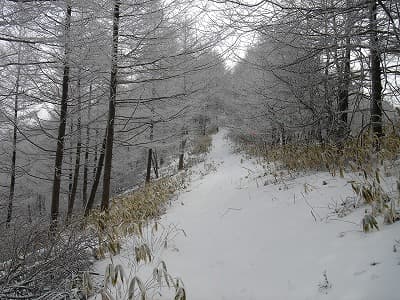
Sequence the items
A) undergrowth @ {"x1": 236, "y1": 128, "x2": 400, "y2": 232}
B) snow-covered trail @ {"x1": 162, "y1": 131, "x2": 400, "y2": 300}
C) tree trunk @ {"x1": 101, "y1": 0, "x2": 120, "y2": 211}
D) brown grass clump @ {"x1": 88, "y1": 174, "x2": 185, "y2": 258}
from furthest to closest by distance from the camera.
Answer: tree trunk @ {"x1": 101, "y1": 0, "x2": 120, "y2": 211} → brown grass clump @ {"x1": 88, "y1": 174, "x2": 185, "y2": 258} → undergrowth @ {"x1": 236, "y1": 128, "x2": 400, "y2": 232} → snow-covered trail @ {"x1": 162, "y1": 131, "x2": 400, "y2": 300}

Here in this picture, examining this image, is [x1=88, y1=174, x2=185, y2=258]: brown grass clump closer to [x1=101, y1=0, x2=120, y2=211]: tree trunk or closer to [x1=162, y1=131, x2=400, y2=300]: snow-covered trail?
[x1=101, y1=0, x2=120, y2=211]: tree trunk

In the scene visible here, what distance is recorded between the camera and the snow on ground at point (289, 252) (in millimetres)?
2195

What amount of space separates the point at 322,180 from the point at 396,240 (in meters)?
2.37

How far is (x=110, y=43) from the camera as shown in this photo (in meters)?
5.50

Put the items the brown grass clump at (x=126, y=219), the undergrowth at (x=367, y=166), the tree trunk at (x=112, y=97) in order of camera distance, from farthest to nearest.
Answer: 1. the tree trunk at (x=112, y=97)
2. the brown grass clump at (x=126, y=219)
3. the undergrowth at (x=367, y=166)

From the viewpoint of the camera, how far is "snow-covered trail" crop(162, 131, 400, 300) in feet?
7.18

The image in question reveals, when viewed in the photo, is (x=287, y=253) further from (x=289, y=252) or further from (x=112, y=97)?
(x=112, y=97)

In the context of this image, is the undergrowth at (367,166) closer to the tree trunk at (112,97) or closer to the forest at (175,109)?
the forest at (175,109)

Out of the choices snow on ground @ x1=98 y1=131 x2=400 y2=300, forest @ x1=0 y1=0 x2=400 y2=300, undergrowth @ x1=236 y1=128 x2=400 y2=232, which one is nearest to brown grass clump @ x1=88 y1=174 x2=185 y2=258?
forest @ x1=0 y1=0 x2=400 y2=300

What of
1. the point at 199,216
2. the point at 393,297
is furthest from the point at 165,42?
the point at 393,297

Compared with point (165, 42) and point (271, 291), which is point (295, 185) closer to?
point (271, 291)

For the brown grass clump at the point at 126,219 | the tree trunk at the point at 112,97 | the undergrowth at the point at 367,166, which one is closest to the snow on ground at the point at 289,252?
the undergrowth at the point at 367,166

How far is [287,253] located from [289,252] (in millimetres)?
22

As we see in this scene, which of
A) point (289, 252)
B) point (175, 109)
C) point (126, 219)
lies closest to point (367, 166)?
point (289, 252)
